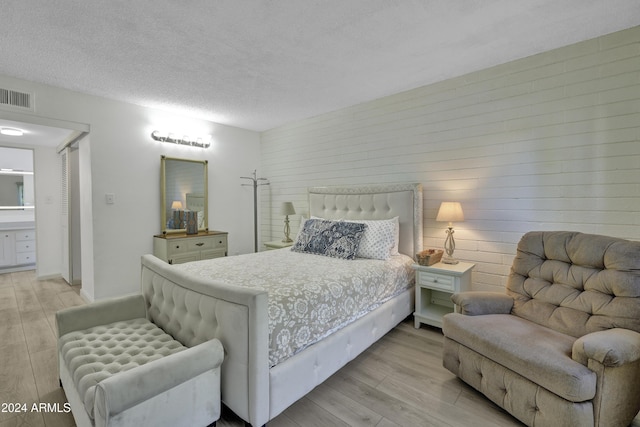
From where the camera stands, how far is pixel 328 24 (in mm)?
2096

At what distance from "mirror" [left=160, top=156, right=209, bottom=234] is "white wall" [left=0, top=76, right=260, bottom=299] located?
95 millimetres

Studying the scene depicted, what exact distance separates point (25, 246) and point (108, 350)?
5.49 m

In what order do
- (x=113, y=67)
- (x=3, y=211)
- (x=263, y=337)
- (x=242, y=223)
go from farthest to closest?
(x=3, y=211)
(x=242, y=223)
(x=113, y=67)
(x=263, y=337)

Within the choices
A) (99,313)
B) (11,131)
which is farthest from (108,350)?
(11,131)

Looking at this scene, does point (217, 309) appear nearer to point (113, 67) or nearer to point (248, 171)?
point (113, 67)

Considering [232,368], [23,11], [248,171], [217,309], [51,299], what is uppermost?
[23,11]

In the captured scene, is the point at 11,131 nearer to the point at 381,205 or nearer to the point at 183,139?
the point at 183,139

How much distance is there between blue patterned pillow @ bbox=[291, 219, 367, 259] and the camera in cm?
292

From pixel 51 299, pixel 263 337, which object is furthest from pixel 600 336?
pixel 51 299

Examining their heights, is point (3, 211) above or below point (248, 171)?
below

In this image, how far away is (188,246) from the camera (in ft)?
12.8

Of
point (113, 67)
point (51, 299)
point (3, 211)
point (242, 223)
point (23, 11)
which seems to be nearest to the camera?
point (23, 11)

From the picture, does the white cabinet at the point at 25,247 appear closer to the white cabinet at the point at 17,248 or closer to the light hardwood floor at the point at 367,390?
the white cabinet at the point at 17,248

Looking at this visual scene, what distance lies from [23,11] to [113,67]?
31.4 inches
